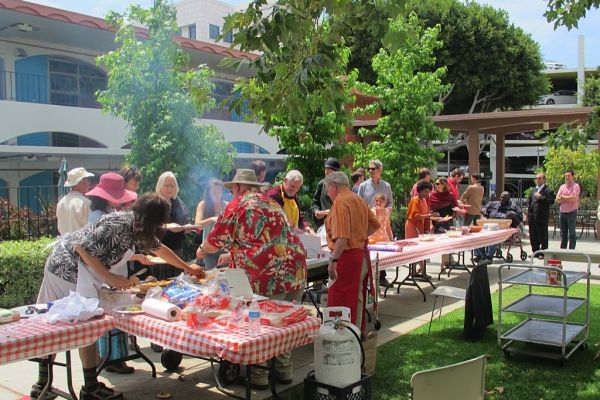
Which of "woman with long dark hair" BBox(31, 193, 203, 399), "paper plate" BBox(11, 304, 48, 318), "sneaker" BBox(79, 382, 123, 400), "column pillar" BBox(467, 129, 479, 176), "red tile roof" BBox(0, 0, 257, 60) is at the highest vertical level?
"red tile roof" BBox(0, 0, 257, 60)

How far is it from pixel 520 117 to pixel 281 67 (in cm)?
1381

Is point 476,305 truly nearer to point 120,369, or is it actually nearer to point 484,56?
point 120,369

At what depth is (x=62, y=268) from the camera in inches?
175

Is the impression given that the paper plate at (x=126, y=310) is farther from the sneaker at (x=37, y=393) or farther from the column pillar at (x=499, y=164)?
the column pillar at (x=499, y=164)

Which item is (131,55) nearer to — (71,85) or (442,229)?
(442,229)

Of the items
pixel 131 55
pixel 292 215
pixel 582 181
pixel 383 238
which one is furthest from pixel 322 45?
pixel 582 181

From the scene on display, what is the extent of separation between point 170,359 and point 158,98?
6480 mm

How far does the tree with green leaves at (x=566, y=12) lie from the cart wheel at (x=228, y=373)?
557cm

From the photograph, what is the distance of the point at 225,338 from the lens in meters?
3.69

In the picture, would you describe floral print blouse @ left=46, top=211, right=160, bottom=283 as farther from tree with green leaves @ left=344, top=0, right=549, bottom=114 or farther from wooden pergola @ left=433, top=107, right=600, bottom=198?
tree with green leaves @ left=344, top=0, right=549, bottom=114

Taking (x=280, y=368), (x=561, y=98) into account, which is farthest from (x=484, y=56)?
(x=280, y=368)

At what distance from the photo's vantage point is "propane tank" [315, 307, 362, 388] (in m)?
3.93

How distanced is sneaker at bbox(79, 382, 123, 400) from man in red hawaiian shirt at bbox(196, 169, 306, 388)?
1.11 m

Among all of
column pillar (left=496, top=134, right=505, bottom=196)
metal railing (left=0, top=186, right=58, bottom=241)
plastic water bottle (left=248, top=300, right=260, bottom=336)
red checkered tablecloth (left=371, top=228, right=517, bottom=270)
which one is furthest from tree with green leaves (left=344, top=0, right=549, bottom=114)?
plastic water bottle (left=248, top=300, right=260, bottom=336)
